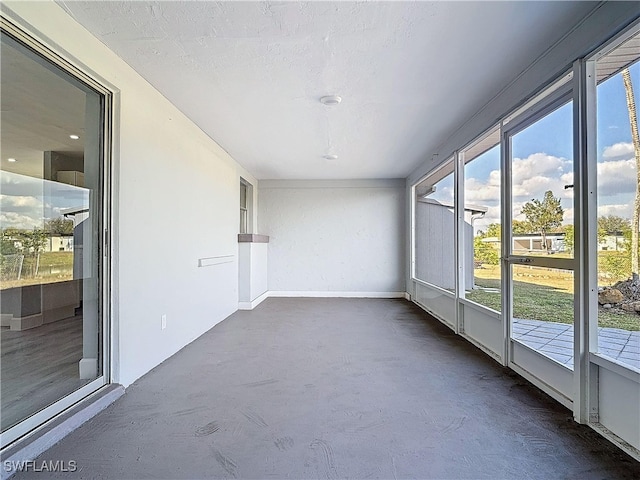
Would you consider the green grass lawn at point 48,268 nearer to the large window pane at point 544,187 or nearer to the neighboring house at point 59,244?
the neighboring house at point 59,244

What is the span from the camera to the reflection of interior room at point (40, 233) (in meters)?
2.03

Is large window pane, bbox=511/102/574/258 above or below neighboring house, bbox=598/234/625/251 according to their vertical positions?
above

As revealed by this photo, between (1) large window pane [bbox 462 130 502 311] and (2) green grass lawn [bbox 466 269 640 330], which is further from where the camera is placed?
(1) large window pane [bbox 462 130 502 311]

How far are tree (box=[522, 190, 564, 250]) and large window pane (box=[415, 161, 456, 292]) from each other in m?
1.68

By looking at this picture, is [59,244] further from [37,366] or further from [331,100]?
[331,100]

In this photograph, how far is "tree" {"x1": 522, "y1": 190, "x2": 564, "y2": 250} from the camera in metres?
2.58

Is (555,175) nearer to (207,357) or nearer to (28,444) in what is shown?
(207,357)

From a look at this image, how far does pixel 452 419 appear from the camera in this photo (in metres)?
2.17

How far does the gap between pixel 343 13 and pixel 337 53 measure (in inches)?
17.2

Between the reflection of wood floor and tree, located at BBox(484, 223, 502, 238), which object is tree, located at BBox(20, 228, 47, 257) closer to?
the reflection of wood floor

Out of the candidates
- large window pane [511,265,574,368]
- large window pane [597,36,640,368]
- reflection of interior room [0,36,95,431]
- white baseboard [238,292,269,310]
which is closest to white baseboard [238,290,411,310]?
white baseboard [238,292,269,310]

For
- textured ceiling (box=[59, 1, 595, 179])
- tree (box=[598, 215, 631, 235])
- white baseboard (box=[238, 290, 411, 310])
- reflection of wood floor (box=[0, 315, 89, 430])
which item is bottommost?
white baseboard (box=[238, 290, 411, 310])

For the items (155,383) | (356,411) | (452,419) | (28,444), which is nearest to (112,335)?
(155,383)

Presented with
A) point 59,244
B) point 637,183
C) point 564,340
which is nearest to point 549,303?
point 564,340
